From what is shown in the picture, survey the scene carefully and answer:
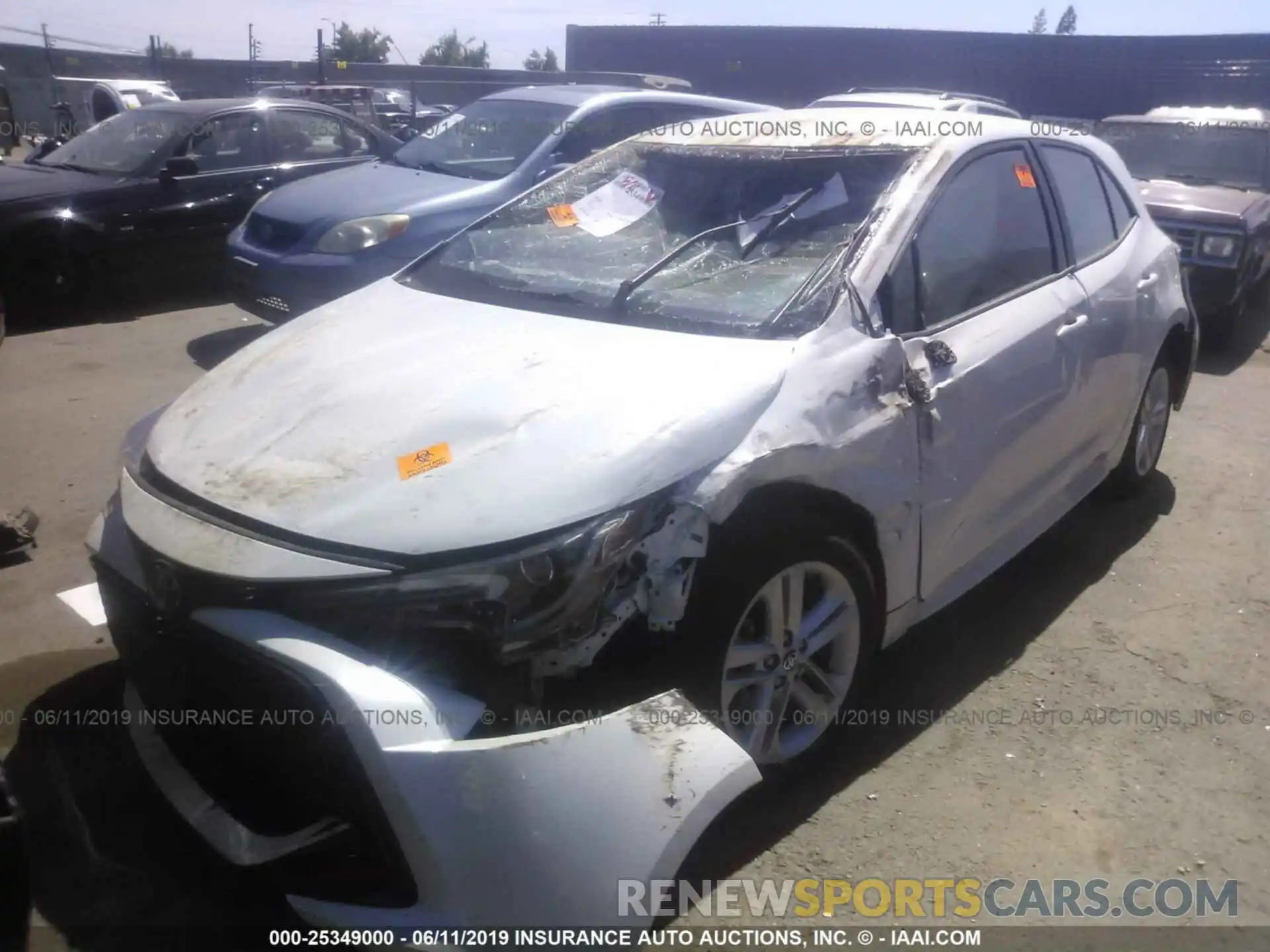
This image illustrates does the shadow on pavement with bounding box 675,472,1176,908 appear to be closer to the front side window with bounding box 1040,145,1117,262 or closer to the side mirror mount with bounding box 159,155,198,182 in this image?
the front side window with bounding box 1040,145,1117,262

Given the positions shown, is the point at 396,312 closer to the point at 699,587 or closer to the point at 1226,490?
the point at 699,587

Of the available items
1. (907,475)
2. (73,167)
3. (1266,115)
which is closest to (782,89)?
(1266,115)

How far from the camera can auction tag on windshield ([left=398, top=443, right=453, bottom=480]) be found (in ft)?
7.53

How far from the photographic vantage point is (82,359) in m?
6.92

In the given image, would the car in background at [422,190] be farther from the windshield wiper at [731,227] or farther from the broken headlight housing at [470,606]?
the broken headlight housing at [470,606]

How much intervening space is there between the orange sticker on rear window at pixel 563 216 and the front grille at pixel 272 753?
6.10ft

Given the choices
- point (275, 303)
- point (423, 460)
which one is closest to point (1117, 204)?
point (423, 460)

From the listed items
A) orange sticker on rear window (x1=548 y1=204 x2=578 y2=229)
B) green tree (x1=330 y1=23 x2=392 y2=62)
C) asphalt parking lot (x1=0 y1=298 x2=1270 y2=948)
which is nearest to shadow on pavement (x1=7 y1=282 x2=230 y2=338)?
asphalt parking lot (x1=0 y1=298 x2=1270 y2=948)

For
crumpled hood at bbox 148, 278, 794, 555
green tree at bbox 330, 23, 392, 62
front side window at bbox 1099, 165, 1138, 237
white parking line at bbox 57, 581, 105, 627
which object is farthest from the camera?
green tree at bbox 330, 23, 392, 62

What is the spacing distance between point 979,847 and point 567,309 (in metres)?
1.80

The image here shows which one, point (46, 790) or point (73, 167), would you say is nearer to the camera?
point (46, 790)

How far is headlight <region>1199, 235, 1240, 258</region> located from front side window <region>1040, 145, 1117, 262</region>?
3871mm

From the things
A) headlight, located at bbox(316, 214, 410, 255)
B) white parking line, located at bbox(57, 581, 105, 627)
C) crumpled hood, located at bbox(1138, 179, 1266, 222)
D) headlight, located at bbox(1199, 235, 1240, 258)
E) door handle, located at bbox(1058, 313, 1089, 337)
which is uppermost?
door handle, located at bbox(1058, 313, 1089, 337)

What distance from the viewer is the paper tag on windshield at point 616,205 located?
138 inches
